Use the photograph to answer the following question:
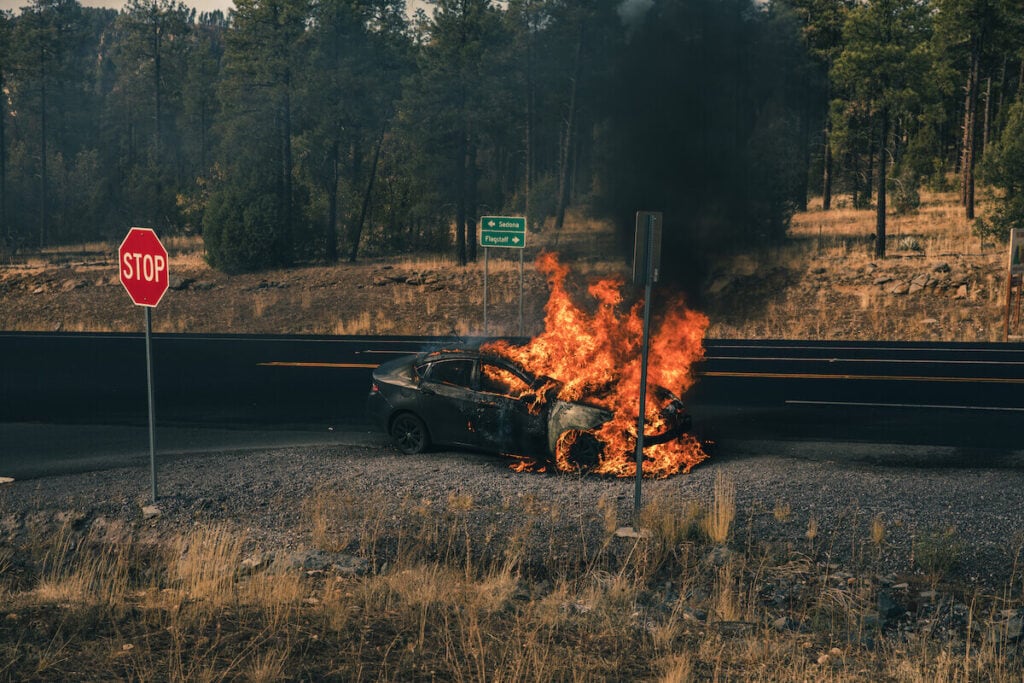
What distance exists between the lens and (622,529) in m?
9.06

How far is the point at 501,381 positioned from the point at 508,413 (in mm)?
442

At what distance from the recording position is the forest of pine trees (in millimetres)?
A: 15742

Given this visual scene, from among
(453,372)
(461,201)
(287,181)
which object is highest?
(287,181)

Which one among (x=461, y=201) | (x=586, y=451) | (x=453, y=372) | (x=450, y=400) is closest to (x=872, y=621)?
(x=586, y=451)

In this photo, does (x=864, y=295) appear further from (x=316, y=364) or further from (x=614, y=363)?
(x=614, y=363)

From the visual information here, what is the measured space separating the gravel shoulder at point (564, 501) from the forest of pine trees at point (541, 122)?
6.13 m

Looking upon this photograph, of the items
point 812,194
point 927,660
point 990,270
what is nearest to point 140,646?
point 927,660

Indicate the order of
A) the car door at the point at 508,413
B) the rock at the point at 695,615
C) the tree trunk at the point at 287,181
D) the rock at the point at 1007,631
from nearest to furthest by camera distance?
the rock at the point at 1007,631 → the rock at the point at 695,615 → the car door at the point at 508,413 → the tree trunk at the point at 287,181

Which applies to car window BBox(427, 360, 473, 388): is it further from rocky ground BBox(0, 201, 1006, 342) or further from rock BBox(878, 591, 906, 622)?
rocky ground BBox(0, 201, 1006, 342)

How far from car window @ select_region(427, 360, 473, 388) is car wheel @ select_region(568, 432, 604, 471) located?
1621 millimetres

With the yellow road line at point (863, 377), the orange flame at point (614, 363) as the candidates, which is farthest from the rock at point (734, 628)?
the yellow road line at point (863, 377)

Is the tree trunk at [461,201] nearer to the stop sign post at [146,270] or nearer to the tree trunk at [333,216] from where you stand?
the tree trunk at [333,216]

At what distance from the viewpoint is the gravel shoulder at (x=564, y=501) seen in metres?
8.67

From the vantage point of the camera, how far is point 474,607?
688cm
